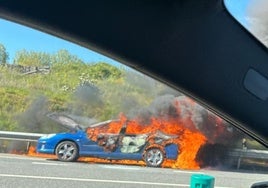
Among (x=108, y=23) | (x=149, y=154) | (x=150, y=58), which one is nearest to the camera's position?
(x=108, y=23)

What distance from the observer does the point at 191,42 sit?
1.97 metres

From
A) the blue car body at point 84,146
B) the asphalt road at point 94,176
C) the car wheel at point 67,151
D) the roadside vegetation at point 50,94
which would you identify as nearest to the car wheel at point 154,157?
the blue car body at point 84,146

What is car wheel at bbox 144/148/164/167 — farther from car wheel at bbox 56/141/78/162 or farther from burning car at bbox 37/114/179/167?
car wheel at bbox 56/141/78/162

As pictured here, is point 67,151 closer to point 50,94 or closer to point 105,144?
point 105,144

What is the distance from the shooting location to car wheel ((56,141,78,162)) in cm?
1015

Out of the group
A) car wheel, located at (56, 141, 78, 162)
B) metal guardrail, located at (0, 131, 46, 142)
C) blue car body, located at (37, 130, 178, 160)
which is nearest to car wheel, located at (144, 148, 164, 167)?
blue car body, located at (37, 130, 178, 160)

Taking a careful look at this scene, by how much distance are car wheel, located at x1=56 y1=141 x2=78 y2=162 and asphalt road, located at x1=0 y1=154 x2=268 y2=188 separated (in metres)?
0.29

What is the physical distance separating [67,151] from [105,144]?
760 mm

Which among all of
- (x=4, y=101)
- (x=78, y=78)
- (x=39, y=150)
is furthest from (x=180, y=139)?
(x=4, y=101)

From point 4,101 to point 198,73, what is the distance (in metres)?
9.22

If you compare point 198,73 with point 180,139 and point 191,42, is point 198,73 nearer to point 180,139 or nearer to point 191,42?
point 191,42

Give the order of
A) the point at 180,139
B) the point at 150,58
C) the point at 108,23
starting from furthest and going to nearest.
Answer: the point at 180,139
the point at 150,58
the point at 108,23

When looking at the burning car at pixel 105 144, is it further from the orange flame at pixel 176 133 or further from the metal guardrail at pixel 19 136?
the metal guardrail at pixel 19 136

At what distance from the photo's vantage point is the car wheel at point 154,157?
389 inches
